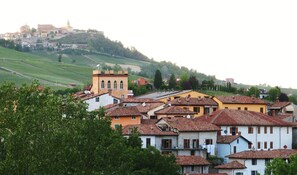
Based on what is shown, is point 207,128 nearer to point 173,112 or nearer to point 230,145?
point 230,145

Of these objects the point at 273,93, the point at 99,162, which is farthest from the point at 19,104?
the point at 273,93

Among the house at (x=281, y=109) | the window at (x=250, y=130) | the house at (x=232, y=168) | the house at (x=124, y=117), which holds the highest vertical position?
the house at (x=124, y=117)

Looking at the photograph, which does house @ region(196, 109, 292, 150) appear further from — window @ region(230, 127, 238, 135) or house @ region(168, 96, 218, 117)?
house @ region(168, 96, 218, 117)

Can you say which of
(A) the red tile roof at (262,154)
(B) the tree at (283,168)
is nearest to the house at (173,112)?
(A) the red tile roof at (262,154)

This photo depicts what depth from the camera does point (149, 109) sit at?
94.4 meters

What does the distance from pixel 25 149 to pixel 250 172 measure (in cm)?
3100

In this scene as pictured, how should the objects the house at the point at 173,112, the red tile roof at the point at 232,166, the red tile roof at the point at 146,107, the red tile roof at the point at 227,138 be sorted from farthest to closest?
the red tile roof at the point at 146,107 < the house at the point at 173,112 < the red tile roof at the point at 227,138 < the red tile roof at the point at 232,166

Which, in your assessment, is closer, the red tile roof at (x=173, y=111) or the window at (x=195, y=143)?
Answer: the window at (x=195, y=143)

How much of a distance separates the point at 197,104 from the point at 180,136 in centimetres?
1697

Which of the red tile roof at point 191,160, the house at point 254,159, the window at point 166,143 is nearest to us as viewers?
the red tile roof at point 191,160

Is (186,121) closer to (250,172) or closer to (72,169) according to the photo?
(250,172)

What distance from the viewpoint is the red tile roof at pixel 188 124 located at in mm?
83250

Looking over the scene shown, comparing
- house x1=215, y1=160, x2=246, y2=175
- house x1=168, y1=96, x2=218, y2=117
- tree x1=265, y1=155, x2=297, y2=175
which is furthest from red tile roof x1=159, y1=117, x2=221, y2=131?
tree x1=265, y1=155, x2=297, y2=175

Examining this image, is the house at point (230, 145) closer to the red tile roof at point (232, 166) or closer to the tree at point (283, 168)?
the red tile roof at point (232, 166)
